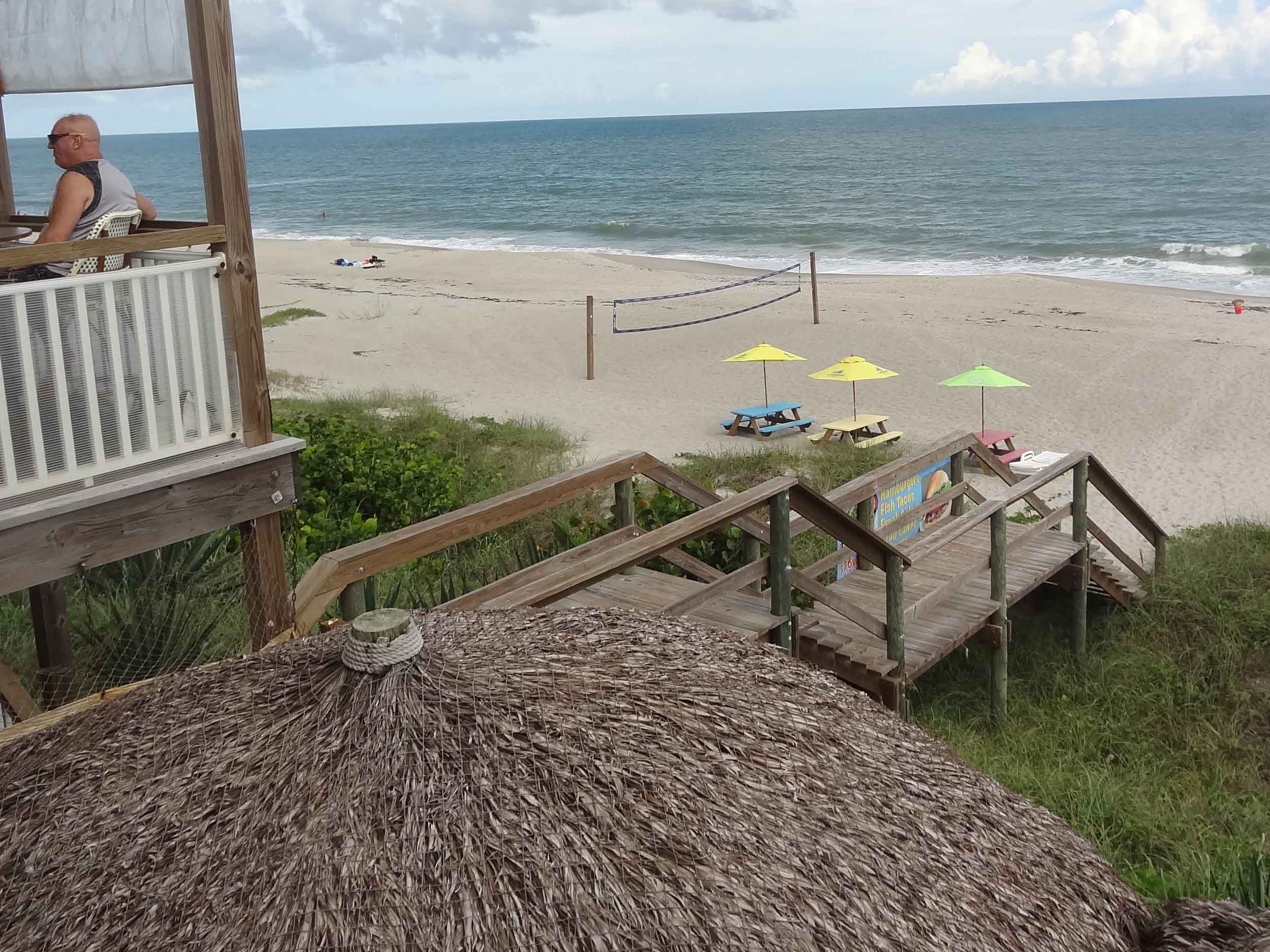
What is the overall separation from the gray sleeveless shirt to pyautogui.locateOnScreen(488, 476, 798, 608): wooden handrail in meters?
2.17

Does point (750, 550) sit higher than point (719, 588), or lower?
lower

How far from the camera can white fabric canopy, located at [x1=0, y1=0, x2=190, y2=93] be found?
14.6 feet

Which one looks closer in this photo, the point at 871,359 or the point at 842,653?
the point at 842,653

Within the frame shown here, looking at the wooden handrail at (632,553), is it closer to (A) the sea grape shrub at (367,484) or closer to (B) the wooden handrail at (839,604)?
(B) the wooden handrail at (839,604)

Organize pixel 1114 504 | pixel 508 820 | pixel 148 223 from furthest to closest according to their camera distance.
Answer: pixel 1114 504
pixel 148 223
pixel 508 820

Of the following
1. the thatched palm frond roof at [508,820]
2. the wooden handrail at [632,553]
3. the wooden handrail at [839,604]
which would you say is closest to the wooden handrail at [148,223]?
the wooden handrail at [632,553]

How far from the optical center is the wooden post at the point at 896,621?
5895 mm

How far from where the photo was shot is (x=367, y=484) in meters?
8.98

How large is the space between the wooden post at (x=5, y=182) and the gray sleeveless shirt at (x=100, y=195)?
4.13 ft

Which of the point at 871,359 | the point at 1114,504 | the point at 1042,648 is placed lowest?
the point at 1042,648

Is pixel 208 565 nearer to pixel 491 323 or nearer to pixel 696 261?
pixel 491 323

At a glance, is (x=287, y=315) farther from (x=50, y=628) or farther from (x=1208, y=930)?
(x=1208, y=930)

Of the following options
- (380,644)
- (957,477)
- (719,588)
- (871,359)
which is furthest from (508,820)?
(871,359)

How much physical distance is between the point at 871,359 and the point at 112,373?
16.9 meters
